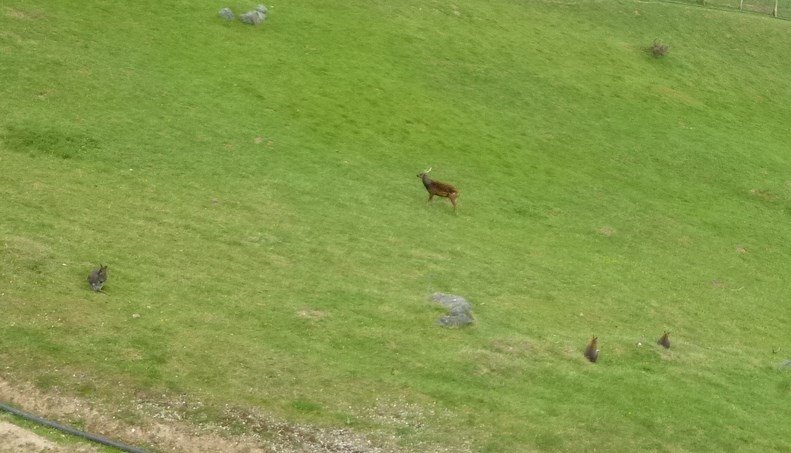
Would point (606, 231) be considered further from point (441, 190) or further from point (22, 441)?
point (22, 441)

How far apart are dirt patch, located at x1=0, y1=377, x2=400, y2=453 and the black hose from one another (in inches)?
9.1

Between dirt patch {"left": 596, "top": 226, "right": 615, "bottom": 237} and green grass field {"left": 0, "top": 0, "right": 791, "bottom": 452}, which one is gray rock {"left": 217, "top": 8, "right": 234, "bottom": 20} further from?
dirt patch {"left": 596, "top": 226, "right": 615, "bottom": 237}

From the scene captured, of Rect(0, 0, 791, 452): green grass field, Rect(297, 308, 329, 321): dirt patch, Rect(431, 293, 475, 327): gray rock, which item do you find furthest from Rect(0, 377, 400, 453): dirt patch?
Rect(431, 293, 475, 327): gray rock

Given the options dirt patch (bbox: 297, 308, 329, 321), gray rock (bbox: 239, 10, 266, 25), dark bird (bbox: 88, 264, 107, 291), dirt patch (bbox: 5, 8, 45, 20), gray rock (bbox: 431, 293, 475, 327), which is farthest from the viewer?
gray rock (bbox: 239, 10, 266, 25)

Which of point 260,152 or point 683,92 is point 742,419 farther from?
point 683,92

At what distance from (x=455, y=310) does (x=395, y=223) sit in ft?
29.4

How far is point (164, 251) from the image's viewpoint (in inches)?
1141

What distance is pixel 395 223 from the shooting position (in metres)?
36.1

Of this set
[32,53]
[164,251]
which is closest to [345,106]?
[32,53]

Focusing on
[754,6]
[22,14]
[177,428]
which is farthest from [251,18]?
[754,6]

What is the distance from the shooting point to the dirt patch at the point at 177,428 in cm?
1923

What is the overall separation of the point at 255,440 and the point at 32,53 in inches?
1169

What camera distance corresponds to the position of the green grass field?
22.9 metres

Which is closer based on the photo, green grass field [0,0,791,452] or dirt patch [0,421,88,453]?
dirt patch [0,421,88,453]
